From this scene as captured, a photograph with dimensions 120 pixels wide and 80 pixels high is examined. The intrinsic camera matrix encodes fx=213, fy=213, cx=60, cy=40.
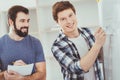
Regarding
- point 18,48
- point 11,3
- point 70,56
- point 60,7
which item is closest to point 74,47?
point 70,56

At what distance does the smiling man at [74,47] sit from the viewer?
A: 3.89ft

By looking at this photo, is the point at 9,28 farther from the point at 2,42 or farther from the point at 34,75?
the point at 34,75

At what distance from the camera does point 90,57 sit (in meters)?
1.18

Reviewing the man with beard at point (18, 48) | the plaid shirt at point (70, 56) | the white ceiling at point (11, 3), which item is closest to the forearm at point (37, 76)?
the man with beard at point (18, 48)

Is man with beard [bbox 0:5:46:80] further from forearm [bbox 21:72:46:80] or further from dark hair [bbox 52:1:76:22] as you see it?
dark hair [bbox 52:1:76:22]

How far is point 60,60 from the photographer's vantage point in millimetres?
1291

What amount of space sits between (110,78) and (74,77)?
0.23 metres

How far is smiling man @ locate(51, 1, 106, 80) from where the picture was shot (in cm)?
119

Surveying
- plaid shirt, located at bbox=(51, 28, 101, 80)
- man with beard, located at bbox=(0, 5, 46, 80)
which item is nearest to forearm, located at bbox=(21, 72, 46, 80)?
man with beard, located at bbox=(0, 5, 46, 80)

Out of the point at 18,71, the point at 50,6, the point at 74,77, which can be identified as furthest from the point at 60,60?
the point at 50,6

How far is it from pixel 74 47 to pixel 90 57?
0.13 meters

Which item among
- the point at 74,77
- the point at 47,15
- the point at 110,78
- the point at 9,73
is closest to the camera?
the point at 110,78

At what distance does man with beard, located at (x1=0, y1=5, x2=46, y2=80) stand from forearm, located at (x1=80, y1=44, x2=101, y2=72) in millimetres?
342

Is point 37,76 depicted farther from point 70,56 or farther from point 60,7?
point 60,7
